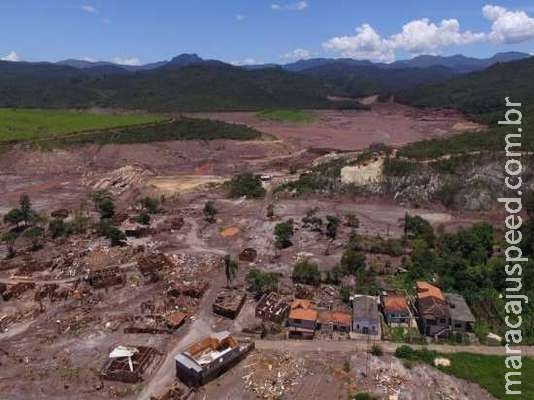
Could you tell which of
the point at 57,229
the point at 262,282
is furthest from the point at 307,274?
the point at 57,229

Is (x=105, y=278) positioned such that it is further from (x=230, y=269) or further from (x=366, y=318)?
(x=366, y=318)

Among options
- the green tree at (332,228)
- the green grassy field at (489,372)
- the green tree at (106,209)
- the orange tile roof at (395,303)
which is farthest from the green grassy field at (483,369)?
the green tree at (106,209)

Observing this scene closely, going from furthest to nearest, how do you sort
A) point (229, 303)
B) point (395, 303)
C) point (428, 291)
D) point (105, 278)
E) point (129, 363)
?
point (105, 278)
point (229, 303)
point (428, 291)
point (395, 303)
point (129, 363)

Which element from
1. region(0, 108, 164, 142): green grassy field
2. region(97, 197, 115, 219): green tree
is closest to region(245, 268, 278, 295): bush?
region(97, 197, 115, 219): green tree

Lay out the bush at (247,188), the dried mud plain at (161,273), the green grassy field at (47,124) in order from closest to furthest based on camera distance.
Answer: the dried mud plain at (161,273)
the bush at (247,188)
the green grassy field at (47,124)

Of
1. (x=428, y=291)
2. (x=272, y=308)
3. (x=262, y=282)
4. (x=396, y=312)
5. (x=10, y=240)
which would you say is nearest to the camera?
(x=396, y=312)

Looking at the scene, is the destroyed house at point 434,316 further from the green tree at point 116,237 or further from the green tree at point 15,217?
the green tree at point 15,217

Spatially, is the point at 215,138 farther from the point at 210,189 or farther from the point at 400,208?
the point at 400,208
